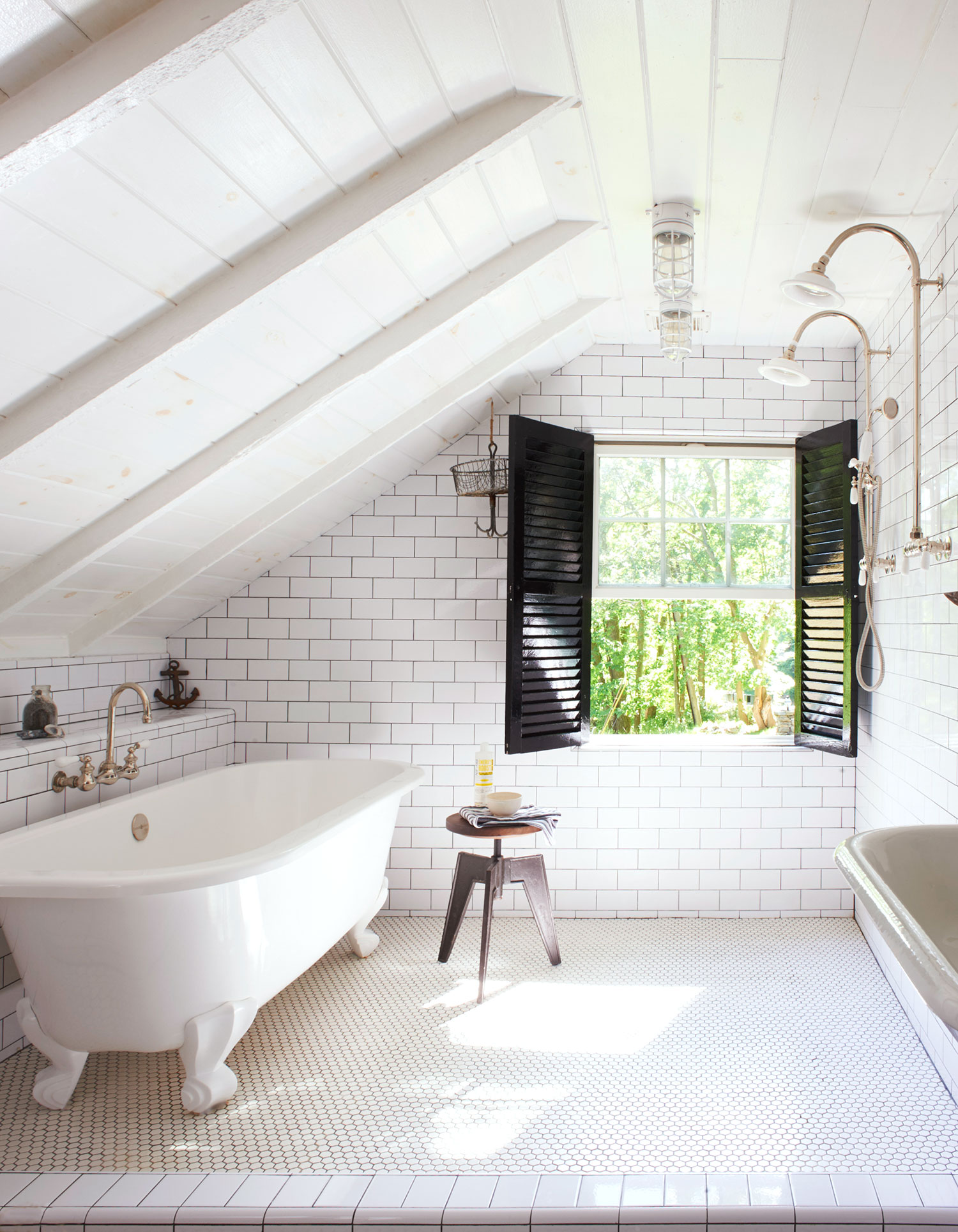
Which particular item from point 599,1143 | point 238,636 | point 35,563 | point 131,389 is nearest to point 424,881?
point 238,636

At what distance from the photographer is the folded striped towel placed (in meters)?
3.36

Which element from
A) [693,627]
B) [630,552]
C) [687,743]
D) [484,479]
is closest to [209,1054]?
[484,479]

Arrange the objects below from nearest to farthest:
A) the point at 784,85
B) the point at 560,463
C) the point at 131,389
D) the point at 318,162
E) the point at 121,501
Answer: the point at 318,162 → the point at 784,85 → the point at 131,389 → the point at 121,501 → the point at 560,463

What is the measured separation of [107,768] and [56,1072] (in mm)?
951

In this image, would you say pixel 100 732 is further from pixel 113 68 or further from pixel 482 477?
pixel 113 68

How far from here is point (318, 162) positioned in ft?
6.18

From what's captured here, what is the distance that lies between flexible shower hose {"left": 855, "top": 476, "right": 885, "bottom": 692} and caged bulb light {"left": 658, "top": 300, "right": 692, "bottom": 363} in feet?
3.25

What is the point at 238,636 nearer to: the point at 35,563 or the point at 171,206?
the point at 35,563

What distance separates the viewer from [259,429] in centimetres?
265

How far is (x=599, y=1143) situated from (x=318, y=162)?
2498 millimetres

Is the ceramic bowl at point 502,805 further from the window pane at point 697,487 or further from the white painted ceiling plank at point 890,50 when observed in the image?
the window pane at point 697,487

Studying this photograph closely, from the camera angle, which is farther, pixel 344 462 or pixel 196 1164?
pixel 344 462

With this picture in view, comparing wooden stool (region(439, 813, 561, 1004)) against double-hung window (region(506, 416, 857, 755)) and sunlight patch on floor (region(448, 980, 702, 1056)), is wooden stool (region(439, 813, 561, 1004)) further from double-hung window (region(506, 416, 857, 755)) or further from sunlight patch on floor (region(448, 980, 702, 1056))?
double-hung window (region(506, 416, 857, 755))

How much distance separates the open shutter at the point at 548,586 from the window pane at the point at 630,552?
108cm
